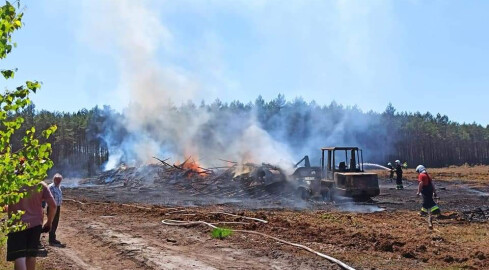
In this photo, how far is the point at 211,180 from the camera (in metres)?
31.0

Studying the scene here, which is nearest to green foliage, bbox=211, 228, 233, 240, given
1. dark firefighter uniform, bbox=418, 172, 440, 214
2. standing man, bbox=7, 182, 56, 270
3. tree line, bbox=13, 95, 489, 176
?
standing man, bbox=7, 182, 56, 270

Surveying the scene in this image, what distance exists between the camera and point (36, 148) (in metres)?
4.34

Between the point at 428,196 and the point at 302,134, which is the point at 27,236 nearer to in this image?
the point at 428,196

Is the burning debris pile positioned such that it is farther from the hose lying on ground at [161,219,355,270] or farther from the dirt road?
the dirt road

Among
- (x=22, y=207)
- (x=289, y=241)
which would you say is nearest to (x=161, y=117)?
(x=289, y=241)

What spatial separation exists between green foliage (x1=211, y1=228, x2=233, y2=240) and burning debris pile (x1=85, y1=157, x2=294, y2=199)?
13.8m

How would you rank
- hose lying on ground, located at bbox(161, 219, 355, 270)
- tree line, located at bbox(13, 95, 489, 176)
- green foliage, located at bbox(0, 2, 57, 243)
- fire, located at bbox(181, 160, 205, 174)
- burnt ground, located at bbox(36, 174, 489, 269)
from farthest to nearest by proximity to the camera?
tree line, located at bbox(13, 95, 489, 176) < fire, located at bbox(181, 160, 205, 174) < burnt ground, located at bbox(36, 174, 489, 269) < hose lying on ground, located at bbox(161, 219, 355, 270) < green foliage, located at bbox(0, 2, 57, 243)

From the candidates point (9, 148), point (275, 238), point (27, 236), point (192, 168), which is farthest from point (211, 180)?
point (9, 148)

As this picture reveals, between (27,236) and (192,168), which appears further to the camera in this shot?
(192,168)

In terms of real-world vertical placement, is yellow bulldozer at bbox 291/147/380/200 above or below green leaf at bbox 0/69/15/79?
below

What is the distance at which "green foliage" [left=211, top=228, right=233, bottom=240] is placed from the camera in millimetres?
11969

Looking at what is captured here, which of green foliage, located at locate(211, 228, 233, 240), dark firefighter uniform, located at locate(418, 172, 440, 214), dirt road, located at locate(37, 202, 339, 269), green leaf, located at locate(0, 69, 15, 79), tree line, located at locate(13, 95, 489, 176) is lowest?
dirt road, located at locate(37, 202, 339, 269)

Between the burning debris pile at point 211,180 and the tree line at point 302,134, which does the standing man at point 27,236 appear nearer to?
the burning debris pile at point 211,180

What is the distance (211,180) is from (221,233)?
19.0 meters
